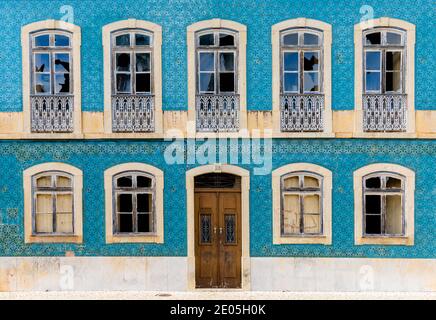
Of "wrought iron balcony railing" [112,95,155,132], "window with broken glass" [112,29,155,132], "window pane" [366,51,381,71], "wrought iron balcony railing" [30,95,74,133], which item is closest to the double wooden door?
"wrought iron balcony railing" [112,95,155,132]

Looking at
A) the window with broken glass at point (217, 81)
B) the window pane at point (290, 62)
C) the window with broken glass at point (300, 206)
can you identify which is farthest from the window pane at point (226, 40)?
the window with broken glass at point (300, 206)

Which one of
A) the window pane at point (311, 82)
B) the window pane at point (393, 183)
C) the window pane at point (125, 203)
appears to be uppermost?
the window pane at point (311, 82)

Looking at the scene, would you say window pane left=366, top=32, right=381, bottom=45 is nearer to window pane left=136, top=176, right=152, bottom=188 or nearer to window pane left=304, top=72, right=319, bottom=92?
window pane left=304, top=72, right=319, bottom=92

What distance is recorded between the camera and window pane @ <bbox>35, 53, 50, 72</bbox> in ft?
40.2

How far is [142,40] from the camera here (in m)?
12.2

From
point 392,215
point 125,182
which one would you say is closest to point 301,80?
point 392,215

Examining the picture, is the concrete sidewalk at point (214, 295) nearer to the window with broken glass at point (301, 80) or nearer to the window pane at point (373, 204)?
the window pane at point (373, 204)

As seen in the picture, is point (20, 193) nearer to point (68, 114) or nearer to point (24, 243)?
point (24, 243)

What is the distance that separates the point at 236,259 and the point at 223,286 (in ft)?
2.17

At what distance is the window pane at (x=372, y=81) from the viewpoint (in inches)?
479

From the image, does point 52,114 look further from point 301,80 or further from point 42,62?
point 301,80

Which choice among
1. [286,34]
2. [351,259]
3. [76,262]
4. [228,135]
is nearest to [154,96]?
[228,135]

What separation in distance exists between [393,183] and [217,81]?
446 cm

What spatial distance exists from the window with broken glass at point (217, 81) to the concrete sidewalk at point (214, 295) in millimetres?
3566
